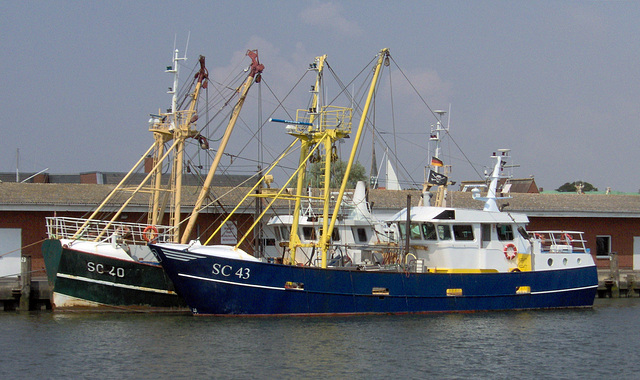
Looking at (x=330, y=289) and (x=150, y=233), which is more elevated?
(x=150, y=233)

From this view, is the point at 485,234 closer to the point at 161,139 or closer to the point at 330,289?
the point at 330,289

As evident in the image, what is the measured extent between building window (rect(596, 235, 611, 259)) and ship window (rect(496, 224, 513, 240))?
38.4 feet

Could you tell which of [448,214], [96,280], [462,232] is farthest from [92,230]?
[462,232]

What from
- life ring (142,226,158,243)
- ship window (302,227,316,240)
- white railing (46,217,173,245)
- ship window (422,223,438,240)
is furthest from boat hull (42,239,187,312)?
ship window (422,223,438,240)

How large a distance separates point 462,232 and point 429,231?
1.01 metres

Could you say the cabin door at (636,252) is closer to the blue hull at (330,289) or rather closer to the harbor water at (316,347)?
the blue hull at (330,289)

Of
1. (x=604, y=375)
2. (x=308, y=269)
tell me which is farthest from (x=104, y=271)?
(x=604, y=375)

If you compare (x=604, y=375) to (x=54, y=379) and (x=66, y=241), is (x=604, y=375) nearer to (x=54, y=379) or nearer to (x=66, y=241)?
(x=54, y=379)

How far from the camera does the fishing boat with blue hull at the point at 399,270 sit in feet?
71.3

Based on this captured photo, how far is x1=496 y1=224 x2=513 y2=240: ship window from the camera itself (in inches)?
995

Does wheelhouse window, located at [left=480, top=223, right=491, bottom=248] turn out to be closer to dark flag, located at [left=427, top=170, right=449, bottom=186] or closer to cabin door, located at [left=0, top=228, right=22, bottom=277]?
dark flag, located at [left=427, top=170, right=449, bottom=186]

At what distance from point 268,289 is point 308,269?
4.03 feet

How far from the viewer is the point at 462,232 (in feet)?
81.0

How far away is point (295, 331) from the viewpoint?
20344 mm
